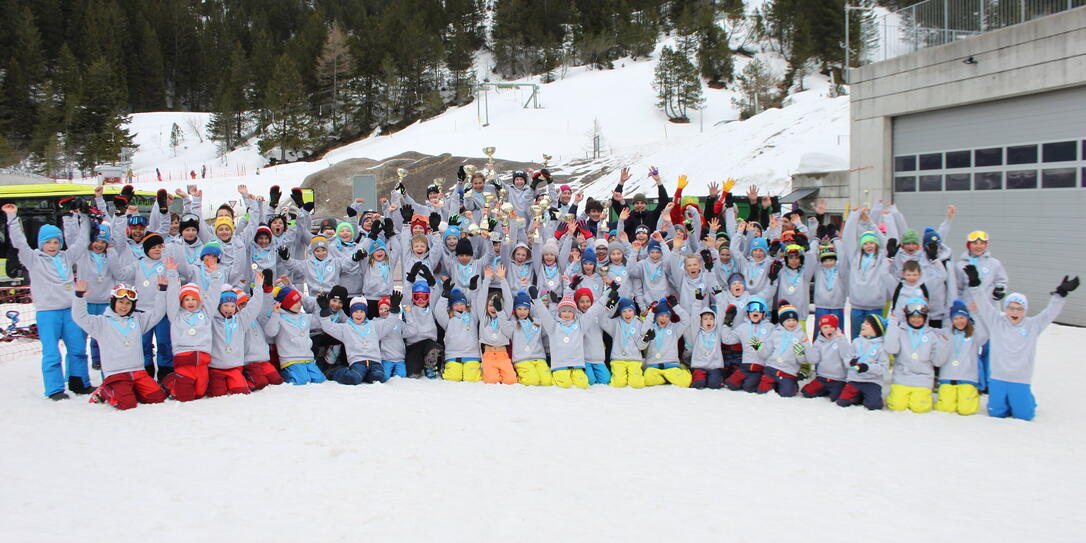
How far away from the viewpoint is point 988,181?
11.4 meters

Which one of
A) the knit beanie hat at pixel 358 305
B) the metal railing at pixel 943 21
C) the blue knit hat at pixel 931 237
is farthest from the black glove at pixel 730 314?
the metal railing at pixel 943 21

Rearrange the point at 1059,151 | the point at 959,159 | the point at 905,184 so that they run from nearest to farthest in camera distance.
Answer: the point at 1059,151 → the point at 959,159 → the point at 905,184

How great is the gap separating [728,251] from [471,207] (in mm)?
3353

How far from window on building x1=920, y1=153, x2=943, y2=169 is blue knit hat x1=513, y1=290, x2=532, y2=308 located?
8937 mm

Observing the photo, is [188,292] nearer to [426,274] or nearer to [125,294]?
[125,294]

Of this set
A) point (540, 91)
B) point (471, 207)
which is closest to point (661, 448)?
point (471, 207)

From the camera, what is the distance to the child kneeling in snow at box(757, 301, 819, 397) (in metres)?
6.47

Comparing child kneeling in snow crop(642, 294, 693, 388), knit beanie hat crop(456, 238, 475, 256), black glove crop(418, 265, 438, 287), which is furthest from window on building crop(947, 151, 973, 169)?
black glove crop(418, 265, 438, 287)

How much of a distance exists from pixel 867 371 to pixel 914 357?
1.32 ft

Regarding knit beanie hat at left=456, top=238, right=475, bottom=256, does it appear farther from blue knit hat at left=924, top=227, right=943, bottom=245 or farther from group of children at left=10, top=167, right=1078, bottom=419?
blue knit hat at left=924, top=227, right=943, bottom=245

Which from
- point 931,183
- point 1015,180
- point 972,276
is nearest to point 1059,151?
point 1015,180

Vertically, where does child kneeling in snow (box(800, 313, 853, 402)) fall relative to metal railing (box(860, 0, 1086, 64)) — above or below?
below

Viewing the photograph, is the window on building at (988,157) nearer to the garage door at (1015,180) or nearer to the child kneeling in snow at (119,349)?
the garage door at (1015,180)

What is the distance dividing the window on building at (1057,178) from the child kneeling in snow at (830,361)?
21.7ft
